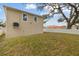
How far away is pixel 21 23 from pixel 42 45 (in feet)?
1.43

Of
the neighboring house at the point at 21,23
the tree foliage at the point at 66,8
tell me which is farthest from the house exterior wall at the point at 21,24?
the tree foliage at the point at 66,8

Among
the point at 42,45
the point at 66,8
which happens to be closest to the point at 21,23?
the point at 42,45

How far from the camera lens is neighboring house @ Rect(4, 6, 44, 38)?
3.12m

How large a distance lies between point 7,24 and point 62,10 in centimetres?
81

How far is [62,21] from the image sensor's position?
3197 millimetres

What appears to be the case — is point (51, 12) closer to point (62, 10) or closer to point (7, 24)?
point (62, 10)

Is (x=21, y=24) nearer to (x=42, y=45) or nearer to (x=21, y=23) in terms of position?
(x=21, y=23)

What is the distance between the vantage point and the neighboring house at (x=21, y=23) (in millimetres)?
3115

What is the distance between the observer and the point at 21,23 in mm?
3205

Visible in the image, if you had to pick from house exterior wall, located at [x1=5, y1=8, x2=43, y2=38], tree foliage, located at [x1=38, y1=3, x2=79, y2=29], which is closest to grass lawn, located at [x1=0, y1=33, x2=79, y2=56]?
house exterior wall, located at [x1=5, y1=8, x2=43, y2=38]

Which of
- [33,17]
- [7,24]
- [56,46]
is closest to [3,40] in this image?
[7,24]

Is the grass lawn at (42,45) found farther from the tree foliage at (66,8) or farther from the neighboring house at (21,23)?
the tree foliage at (66,8)

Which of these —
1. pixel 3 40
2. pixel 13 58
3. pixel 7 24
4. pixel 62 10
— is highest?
pixel 62 10

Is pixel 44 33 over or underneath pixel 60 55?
over
